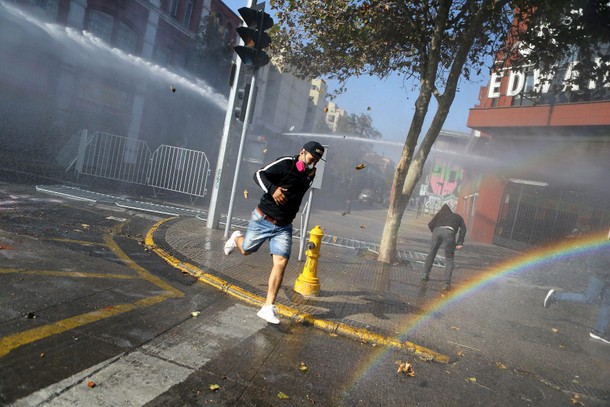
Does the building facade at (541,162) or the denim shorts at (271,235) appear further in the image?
the building facade at (541,162)

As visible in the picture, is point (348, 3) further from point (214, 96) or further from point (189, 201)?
point (214, 96)

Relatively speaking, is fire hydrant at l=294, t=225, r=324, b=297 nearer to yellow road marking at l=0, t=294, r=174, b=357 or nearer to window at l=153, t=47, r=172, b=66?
yellow road marking at l=0, t=294, r=174, b=357

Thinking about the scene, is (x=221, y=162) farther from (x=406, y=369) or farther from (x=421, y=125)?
(x=406, y=369)

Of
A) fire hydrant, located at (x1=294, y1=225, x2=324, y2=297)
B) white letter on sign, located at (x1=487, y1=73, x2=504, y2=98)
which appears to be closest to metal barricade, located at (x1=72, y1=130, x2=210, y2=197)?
fire hydrant, located at (x1=294, y1=225, x2=324, y2=297)

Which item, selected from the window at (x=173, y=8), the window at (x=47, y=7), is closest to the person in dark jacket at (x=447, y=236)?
the window at (x=47, y=7)

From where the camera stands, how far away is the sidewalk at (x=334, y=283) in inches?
175

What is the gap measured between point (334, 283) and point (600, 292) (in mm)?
3759

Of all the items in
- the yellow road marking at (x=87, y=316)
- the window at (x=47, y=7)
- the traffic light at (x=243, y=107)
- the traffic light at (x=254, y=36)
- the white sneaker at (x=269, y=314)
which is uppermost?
the window at (x=47, y=7)

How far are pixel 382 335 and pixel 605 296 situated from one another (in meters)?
3.50

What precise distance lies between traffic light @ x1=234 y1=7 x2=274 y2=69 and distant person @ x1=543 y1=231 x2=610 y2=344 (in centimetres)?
599

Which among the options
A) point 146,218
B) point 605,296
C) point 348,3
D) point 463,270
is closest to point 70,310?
point 146,218

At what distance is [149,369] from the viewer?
2.76m

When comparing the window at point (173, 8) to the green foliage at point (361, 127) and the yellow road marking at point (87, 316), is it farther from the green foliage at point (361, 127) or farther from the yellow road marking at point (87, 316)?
the green foliage at point (361, 127)

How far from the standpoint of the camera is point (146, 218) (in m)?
8.75
